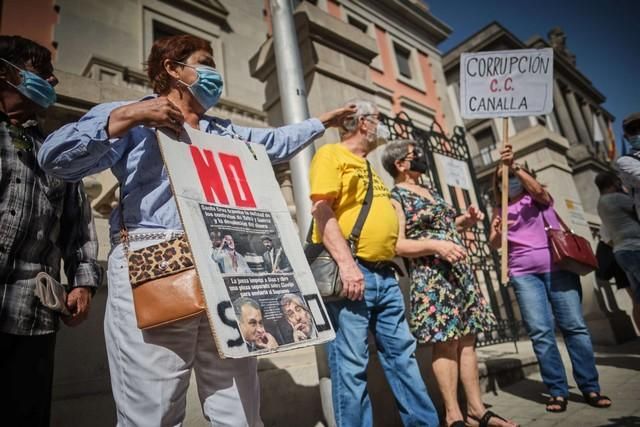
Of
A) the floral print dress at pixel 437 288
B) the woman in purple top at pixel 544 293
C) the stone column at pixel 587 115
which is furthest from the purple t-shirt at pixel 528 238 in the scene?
the stone column at pixel 587 115

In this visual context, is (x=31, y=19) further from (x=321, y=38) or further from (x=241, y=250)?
(x=241, y=250)

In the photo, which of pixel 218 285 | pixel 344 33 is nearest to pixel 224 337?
pixel 218 285

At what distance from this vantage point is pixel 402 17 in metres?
17.6

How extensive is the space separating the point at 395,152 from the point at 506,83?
4.62ft

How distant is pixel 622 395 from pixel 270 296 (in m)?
3.07

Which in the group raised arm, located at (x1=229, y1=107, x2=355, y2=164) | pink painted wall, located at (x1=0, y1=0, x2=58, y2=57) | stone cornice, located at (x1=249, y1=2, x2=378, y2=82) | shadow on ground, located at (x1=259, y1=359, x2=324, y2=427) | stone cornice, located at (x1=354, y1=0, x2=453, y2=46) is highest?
stone cornice, located at (x1=354, y1=0, x2=453, y2=46)

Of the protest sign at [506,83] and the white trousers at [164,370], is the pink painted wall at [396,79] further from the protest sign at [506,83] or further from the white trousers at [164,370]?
the white trousers at [164,370]

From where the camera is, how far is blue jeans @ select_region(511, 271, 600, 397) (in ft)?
8.93

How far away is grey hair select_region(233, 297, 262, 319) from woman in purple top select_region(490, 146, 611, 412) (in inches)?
102

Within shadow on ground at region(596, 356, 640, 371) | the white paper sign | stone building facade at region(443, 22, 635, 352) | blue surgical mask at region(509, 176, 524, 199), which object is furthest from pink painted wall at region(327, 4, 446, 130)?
blue surgical mask at region(509, 176, 524, 199)

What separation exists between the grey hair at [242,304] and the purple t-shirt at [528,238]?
8.59ft

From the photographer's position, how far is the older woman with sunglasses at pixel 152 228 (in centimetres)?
112

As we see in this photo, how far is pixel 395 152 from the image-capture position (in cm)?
274

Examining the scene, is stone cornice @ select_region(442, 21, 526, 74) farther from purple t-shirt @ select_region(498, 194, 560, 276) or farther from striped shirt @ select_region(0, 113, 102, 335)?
striped shirt @ select_region(0, 113, 102, 335)
